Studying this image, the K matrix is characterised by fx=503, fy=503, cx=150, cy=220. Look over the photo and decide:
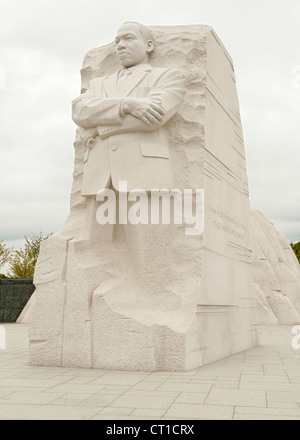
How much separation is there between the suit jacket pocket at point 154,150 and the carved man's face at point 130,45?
1188mm

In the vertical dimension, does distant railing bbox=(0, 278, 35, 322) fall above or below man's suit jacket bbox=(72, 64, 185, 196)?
below

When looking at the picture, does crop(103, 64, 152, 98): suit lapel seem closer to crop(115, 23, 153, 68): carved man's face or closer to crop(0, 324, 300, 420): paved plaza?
crop(115, 23, 153, 68): carved man's face

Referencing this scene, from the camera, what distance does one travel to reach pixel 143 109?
18.0ft

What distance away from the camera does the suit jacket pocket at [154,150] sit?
18.3 feet

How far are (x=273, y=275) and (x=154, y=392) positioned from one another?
1027 centimetres

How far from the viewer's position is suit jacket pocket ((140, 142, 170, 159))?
558 centimetres

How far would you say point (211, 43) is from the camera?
21.2ft

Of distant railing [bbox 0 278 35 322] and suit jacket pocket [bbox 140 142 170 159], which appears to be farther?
distant railing [bbox 0 278 35 322]

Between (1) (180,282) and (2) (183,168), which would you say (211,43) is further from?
(1) (180,282)

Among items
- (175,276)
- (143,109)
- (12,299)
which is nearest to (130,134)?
(143,109)

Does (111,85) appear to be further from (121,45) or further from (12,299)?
(12,299)

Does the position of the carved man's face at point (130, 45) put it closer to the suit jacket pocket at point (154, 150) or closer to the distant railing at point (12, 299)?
the suit jacket pocket at point (154, 150)

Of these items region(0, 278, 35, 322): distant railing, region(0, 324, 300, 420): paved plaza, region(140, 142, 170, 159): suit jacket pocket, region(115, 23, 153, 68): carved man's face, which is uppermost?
region(115, 23, 153, 68): carved man's face

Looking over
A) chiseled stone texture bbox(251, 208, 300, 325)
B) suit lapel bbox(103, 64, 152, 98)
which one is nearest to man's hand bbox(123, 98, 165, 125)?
suit lapel bbox(103, 64, 152, 98)
